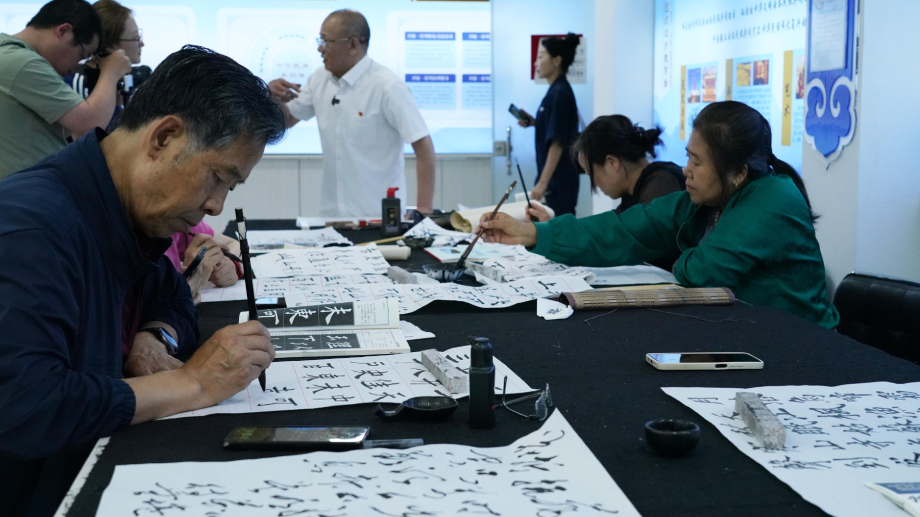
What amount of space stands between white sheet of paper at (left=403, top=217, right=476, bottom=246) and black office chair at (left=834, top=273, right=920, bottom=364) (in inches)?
48.4

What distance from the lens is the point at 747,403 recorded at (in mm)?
970

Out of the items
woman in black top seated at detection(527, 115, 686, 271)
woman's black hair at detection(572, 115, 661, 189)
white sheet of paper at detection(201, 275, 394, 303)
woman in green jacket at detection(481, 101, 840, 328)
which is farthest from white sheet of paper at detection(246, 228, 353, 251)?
woman in green jacket at detection(481, 101, 840, 328)

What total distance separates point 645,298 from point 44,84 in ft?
6.68

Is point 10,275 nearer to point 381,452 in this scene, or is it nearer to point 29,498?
point 29,498

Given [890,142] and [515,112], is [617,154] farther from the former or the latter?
[515,112]

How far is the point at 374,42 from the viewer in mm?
5566

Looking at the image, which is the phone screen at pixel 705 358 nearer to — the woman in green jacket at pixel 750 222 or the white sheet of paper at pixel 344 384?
the white sheet of paper at pixel 344 384

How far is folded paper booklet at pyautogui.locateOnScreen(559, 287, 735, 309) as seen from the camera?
5.42ft

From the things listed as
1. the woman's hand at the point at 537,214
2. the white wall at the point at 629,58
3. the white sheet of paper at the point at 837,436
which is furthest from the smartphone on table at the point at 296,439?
the white wall at the point at 629,58

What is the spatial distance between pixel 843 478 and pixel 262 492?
0.58m

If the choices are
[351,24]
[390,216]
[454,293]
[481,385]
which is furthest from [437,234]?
[481,385]

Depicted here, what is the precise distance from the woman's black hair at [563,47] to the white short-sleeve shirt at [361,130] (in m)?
1.46

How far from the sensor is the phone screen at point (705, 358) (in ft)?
4.01

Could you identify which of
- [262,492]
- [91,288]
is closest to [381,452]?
[262,492]
